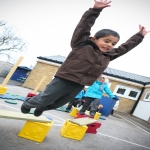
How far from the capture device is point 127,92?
56.3ft

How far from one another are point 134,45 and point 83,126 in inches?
88.9

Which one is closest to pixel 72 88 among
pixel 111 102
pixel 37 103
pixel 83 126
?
pixel 37 103

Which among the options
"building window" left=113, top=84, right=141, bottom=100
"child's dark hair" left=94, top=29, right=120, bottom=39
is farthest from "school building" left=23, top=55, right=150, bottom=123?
"child's dark hair" left=94, top=29, right=120, bottom=39

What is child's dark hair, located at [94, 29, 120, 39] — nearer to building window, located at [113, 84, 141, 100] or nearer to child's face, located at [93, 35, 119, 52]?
child's face, located at [93, 35, 119, 52]

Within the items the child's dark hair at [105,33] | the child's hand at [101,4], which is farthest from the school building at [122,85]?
the child's hand at [101,4]

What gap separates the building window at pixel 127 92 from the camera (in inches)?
676

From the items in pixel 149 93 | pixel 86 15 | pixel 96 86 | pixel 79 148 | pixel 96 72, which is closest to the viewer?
pixel 86 15

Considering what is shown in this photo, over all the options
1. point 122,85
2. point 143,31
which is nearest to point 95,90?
point 143,31

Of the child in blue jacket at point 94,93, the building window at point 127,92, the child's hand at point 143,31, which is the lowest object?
the child in blue jacket at point 94,93

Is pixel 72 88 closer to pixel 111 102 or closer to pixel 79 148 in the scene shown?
pixel 79 148

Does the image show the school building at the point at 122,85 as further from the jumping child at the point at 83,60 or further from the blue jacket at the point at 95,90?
the jumping child at the point at 83,60

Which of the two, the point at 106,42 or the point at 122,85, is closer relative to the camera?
the point at 106,42

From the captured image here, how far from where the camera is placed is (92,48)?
7.88 ft

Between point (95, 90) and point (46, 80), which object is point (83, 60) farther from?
point (46, 80)
